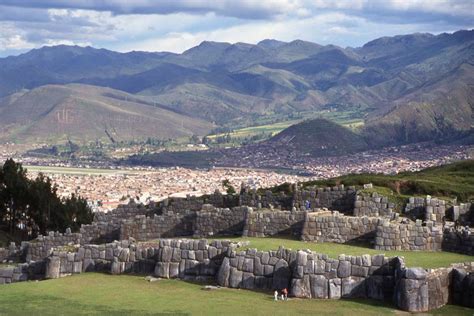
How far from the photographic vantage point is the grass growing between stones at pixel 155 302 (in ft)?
66.1

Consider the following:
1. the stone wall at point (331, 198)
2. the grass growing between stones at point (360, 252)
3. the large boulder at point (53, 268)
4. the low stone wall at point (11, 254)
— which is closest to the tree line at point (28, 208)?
the low stone wall at point (11, 254)

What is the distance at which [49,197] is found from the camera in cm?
5262

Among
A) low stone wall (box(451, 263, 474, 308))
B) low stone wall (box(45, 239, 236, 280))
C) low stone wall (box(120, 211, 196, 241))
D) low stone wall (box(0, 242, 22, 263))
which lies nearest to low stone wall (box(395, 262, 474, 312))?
low stone wall (box(451, 263, 474, 308))

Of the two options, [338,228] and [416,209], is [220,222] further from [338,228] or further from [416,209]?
[416,209]

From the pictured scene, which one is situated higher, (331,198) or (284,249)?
(331,198)

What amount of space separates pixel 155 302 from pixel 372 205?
13019mm

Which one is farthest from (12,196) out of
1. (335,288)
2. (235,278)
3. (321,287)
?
(335,288)

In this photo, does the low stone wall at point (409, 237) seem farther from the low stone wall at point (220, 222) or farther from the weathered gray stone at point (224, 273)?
the low stone wall at point (220, 222)

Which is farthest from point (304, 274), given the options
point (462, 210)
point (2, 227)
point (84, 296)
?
point (2, 227)

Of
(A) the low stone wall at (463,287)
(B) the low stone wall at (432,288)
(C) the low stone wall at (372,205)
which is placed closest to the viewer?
(B) the low stone wall at (432,288)

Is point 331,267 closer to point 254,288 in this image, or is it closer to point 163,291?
point 254,288

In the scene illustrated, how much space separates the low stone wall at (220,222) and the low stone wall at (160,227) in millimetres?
696

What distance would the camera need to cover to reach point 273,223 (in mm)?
30875

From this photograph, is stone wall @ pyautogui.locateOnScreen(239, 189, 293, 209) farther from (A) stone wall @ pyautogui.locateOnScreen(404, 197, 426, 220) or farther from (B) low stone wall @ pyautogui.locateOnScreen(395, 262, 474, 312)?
(B) low stone wall @ pyautogui.locateOnScreen(395, 262, 474, 312)
